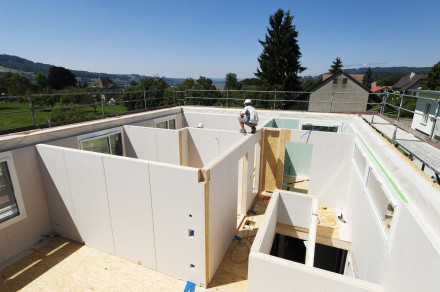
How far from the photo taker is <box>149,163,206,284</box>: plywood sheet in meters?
3.57

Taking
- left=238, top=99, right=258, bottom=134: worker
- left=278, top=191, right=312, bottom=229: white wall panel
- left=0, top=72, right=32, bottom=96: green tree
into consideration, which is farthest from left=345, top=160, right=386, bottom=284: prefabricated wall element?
left=0, top=72, right=32, bottom=96: green tree

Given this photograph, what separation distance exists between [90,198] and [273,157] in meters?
5.14

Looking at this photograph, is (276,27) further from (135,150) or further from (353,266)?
(353,266)

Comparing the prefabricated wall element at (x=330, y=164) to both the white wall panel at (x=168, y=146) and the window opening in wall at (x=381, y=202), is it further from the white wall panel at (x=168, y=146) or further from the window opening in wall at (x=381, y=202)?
the white wall panel at (x=168, y=146)

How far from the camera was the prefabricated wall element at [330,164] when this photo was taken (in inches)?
256

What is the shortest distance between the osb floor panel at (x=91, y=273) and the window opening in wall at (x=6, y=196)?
96cm

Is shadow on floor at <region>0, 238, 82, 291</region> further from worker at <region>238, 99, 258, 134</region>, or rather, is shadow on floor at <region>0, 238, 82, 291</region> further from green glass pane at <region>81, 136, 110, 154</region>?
worker at <region>238, 99, 258, 134</region>

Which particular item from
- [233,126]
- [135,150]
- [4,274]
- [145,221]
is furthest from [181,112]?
[4,274]

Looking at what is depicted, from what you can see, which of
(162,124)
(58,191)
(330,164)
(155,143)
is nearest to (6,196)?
(58,191)

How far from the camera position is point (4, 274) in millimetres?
4246

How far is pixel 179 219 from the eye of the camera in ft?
12.4

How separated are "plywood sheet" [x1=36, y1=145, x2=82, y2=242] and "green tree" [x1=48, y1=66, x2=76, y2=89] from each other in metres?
59.1

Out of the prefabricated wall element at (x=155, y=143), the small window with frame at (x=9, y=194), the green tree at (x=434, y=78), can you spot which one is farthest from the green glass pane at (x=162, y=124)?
the green tree at (x=434, y=78)

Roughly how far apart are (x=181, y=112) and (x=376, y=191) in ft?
27.9
